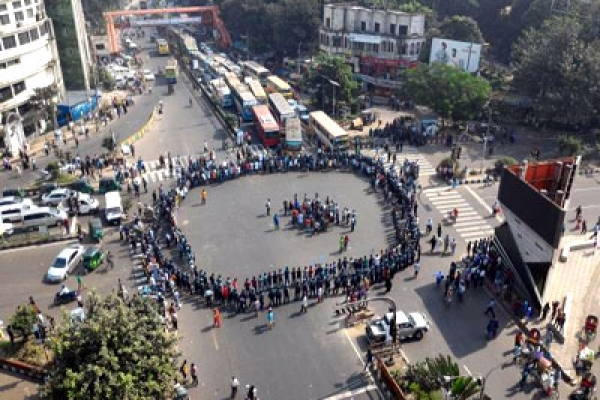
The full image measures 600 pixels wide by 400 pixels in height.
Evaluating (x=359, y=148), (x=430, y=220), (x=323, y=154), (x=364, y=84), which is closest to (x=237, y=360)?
(x=430, y=220)

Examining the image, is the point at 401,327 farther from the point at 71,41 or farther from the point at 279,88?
the point at 71,41

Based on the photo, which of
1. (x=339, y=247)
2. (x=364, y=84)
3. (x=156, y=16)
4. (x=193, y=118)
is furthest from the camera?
(x=156, y=16)

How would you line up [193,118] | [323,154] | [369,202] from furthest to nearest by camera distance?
[193,118] < [323,154] < [369,202]

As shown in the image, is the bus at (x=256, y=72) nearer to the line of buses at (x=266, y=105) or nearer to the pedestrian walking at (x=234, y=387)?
the line of buses at (x=266, y=105)

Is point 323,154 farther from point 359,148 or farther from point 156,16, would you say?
point 156,16

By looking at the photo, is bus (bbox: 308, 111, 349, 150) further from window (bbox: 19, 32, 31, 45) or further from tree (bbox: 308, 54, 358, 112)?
window (bbox: 19, 32, 31, 45)

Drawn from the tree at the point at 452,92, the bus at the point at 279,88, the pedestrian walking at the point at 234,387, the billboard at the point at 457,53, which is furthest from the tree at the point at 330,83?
the pedestrian walking at the point at 234,387
